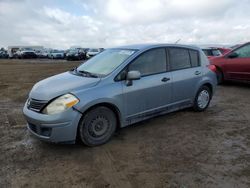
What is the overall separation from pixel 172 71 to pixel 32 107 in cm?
280

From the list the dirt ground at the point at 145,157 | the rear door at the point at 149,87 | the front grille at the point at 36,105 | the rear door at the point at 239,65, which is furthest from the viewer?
A: the rear door at the point at 239,65

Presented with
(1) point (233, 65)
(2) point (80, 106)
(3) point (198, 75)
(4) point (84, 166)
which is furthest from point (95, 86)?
(1) point (233, 65)

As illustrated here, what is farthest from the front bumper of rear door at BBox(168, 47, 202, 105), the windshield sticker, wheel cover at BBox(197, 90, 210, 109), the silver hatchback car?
wheel cover at BBox(197, 90, 210, 109)

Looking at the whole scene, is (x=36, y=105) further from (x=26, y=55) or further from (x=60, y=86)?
(x=26, y=55)

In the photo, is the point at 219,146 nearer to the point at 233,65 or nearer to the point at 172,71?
the point at 172,71

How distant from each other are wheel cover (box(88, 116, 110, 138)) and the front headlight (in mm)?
501

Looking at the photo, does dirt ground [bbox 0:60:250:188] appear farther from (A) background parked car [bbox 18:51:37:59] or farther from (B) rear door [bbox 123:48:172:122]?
(A) background parked car [bbox 18:51:37:59]

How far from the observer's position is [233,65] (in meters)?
9.57

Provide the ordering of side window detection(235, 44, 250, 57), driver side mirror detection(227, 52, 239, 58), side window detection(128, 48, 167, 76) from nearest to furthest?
side window detection(128, 48, 167, 76), side window detection(235, 44, 250, 57), driver side mirror detection(227, 52, 239, 58)

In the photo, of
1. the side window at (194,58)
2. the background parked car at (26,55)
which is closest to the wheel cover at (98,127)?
the side window at (194,58)

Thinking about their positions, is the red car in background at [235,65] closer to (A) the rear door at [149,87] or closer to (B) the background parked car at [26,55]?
(A) the rear door at [149,87]

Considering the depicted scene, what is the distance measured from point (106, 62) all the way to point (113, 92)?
932 mm

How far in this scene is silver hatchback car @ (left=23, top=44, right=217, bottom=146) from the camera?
4.16 metres

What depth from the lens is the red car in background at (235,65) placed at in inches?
361
